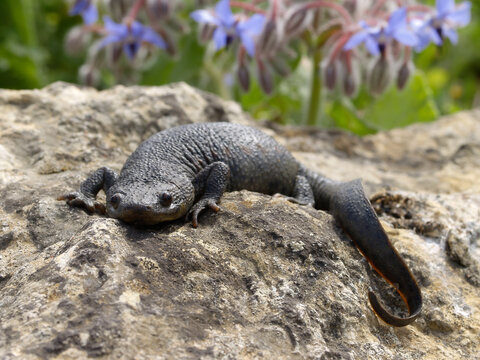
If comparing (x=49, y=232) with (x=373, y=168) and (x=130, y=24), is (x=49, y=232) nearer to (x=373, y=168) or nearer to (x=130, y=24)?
(x=373, y=168)

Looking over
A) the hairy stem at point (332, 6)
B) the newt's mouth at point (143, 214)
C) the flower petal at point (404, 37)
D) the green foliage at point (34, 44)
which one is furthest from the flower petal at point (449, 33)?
the green foliage at point (34, 44)

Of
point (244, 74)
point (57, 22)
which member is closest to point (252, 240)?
point (244, 74)

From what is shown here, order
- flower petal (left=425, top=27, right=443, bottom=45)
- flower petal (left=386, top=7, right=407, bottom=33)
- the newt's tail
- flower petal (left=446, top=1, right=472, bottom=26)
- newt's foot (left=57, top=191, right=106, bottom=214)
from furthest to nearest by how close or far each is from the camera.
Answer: flower petal (left=446, top=1, right=472, bottom=26) < flower petal (left=425, top=27, right=443, bottom=45) < flower petal (left=386, top=7, right=407, bottom=33) < newt's foot (left=57, top=191, right=106, bottom=214) < the newt's tail

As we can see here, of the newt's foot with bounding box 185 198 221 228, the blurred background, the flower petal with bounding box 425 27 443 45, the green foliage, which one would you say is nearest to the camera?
the newt's foot with bounding box 185 198 221 228

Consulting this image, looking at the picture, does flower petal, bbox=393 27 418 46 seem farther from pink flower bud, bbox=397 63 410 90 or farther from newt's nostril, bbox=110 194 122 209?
newt's nostril, bbox=110 194 122 209

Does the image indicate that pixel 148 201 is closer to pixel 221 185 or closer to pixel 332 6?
pixel 221 185

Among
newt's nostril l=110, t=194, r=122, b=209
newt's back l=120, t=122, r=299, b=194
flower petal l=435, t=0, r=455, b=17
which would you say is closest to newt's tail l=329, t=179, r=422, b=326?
newt's back l=120, t=122, r=299, b=194

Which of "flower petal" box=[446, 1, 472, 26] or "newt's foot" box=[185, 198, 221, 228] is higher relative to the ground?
"flower petal" box=[446, 1, 472, 26]
